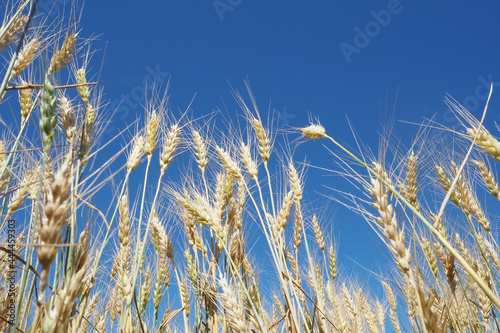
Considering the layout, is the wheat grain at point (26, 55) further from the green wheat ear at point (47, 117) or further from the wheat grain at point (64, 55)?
the green wheat ear at point (47, 117)

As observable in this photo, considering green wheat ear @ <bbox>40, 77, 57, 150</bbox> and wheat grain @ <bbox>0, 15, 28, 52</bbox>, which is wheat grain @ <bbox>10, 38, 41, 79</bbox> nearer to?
wheat grain @ <bbox>0, 15, 28, 52</bbox>

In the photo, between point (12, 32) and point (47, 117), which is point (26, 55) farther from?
point (47, 117)

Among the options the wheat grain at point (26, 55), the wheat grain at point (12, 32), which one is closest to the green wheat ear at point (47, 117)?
the wheat grain at point (12, 32)

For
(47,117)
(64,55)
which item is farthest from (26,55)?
(47,117)

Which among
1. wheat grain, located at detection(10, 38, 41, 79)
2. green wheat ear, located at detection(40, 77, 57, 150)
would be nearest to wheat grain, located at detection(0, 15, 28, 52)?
wheat grain, located at detection(10, 38, 41, 79)

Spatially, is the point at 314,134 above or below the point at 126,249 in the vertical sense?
above

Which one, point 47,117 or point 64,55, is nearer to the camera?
point 47,117

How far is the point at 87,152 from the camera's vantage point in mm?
1690

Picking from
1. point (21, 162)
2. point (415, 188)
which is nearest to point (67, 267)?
point (21, 162)

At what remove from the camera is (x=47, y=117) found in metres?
1.35

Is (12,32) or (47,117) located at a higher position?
(12,32)

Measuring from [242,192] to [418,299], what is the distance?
2021 millimetres

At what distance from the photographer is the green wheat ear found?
134cm

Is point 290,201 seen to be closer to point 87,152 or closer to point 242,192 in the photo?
point 242,192
